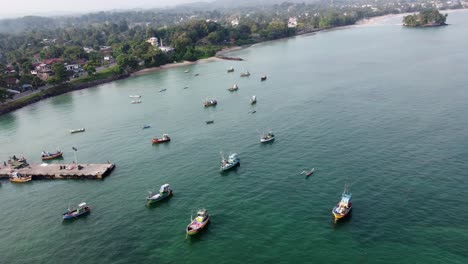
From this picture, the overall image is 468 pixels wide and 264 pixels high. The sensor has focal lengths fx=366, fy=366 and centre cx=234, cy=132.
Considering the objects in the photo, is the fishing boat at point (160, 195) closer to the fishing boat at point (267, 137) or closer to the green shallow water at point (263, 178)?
the green shallow water at point (263, 178)

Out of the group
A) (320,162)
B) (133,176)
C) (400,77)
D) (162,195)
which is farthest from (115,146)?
(400,77)

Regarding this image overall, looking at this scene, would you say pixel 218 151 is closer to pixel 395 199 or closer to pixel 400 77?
pixel 395 199

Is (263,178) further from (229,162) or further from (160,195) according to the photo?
(160,195)

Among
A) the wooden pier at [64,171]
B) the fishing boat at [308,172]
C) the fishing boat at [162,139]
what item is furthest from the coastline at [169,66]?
the fishing boat at [308,172]

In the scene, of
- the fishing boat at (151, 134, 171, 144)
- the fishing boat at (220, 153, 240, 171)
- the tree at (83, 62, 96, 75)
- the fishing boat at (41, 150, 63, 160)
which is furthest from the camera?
the tree at (83, 62, 96, 75)

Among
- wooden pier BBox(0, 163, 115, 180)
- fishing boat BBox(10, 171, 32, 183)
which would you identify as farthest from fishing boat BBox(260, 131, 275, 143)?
fishing boat BBox(10, 171, 32, 183)

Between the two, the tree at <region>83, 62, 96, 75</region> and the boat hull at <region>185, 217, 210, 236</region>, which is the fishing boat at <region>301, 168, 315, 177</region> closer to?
the boat hull at <region>185, 217, 210, 236</region>

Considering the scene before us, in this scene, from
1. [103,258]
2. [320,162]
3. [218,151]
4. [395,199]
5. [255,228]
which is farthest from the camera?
[218,151]
